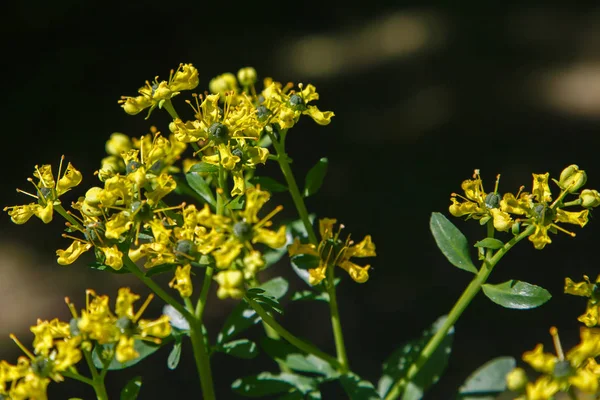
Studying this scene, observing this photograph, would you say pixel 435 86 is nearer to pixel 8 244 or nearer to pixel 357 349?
pixel 357 349

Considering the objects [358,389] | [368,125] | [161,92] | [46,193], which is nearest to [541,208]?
[358,389]

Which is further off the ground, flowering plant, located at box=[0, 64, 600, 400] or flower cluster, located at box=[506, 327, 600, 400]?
flowering plant, located at box=[0, 64, 600, 400]

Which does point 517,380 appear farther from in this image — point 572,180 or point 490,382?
point 490,382

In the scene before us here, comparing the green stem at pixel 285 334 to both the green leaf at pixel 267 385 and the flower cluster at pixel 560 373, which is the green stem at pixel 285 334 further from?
the flower cluster at pixel 560 373

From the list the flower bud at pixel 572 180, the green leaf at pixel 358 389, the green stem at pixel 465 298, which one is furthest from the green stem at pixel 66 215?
the flower bud at pixel 572 180

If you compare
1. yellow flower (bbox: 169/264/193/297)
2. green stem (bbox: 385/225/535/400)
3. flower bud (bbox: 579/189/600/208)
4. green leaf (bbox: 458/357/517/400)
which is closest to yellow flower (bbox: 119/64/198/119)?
yellow flower (bbox: 169/264/193/297)

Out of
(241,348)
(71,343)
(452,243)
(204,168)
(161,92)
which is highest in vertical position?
(161,92)

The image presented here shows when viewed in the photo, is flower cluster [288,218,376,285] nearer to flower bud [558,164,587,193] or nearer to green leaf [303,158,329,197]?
green leaf [303,158,329,197]
